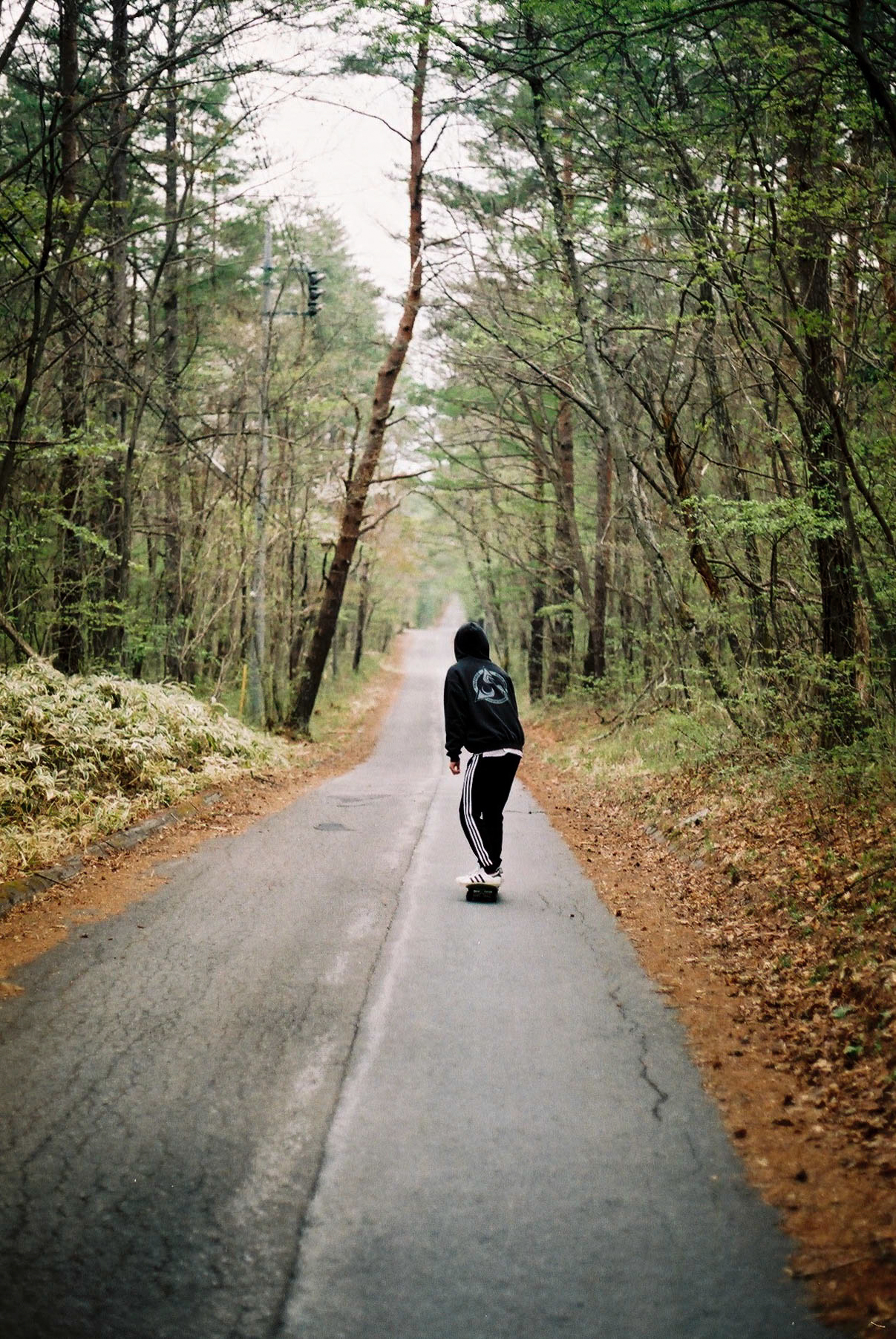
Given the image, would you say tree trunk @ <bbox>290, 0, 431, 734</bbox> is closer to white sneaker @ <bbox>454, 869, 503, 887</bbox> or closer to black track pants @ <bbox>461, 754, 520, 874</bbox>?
black track pants @ <bbox>461, 754, 520, 874</bbox>

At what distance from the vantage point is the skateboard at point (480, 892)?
747cm

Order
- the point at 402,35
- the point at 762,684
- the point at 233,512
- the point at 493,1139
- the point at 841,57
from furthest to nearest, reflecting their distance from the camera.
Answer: the point at 233,512 < the point at 762,684 < the point at 402,35 < the point at 841,57 < the point at 493,1139

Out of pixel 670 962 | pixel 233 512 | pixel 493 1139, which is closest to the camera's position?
pixel 493 1139

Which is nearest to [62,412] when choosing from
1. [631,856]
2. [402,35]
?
[402,35]

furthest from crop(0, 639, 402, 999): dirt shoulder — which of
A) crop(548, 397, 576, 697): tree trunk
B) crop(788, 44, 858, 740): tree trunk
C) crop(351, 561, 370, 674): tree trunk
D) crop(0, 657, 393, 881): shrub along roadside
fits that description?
crop(351, 561, 370, 674): tree trunk

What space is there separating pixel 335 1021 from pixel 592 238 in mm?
12682

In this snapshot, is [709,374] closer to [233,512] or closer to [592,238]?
[592,238]

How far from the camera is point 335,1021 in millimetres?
4777

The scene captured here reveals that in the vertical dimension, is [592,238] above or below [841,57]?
above

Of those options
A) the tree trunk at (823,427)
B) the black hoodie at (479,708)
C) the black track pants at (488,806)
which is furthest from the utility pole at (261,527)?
the black track pants at (488,806)

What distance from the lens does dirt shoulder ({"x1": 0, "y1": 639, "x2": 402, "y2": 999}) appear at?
6156mm

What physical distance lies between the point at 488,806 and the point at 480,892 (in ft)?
2.31

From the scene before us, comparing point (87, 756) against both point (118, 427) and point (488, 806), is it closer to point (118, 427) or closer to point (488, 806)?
point (488, 806)

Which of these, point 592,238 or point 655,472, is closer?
point 592,238
